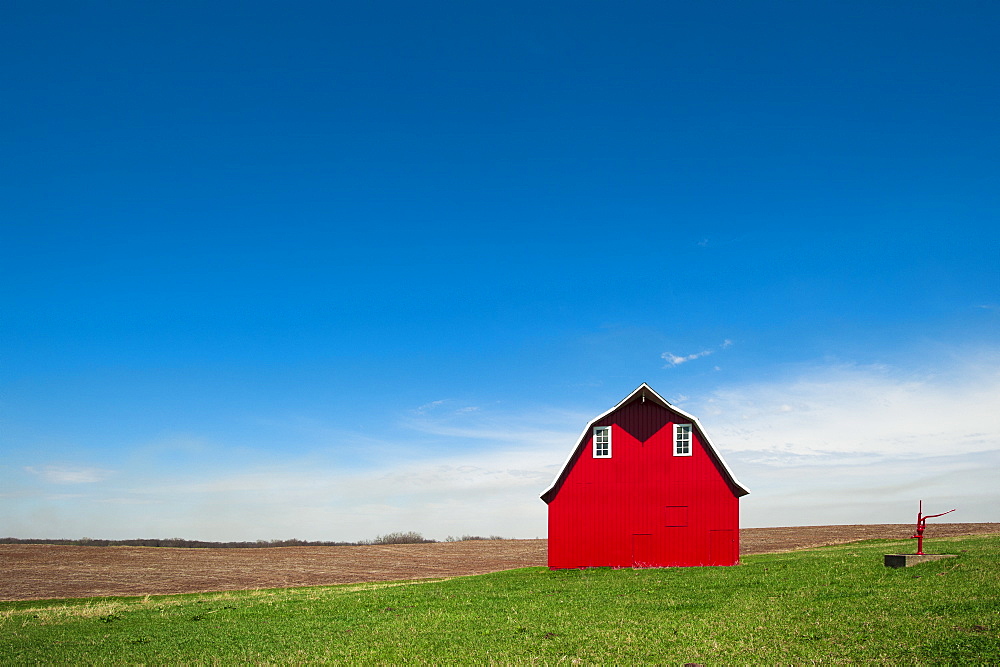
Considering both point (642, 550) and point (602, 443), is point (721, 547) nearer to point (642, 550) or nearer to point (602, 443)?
point (642, 550)

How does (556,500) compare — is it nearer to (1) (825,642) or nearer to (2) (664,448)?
(2) (664,448)

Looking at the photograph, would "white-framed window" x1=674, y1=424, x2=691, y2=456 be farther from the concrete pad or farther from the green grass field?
the concrete pad

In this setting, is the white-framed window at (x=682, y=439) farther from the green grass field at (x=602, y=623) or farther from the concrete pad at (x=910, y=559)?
the concrete pad at (x=910, y=559)

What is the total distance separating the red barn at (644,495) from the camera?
3619 cm

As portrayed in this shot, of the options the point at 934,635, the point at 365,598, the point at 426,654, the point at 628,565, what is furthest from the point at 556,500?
the point at 934,635

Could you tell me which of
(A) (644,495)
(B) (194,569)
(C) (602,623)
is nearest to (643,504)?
(A) (644,495)

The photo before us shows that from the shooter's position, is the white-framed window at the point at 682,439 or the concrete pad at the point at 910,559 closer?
the concrete pad at the point at 910,559

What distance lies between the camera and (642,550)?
119 ft

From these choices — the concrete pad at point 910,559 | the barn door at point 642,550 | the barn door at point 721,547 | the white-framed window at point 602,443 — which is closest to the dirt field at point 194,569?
the barn door at point 721,547

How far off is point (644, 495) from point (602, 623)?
19313 mm

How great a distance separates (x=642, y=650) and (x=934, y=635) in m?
5.63

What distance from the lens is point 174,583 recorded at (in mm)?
46125

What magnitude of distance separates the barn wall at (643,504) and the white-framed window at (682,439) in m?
0.23

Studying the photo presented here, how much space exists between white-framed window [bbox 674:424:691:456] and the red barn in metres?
0.05
